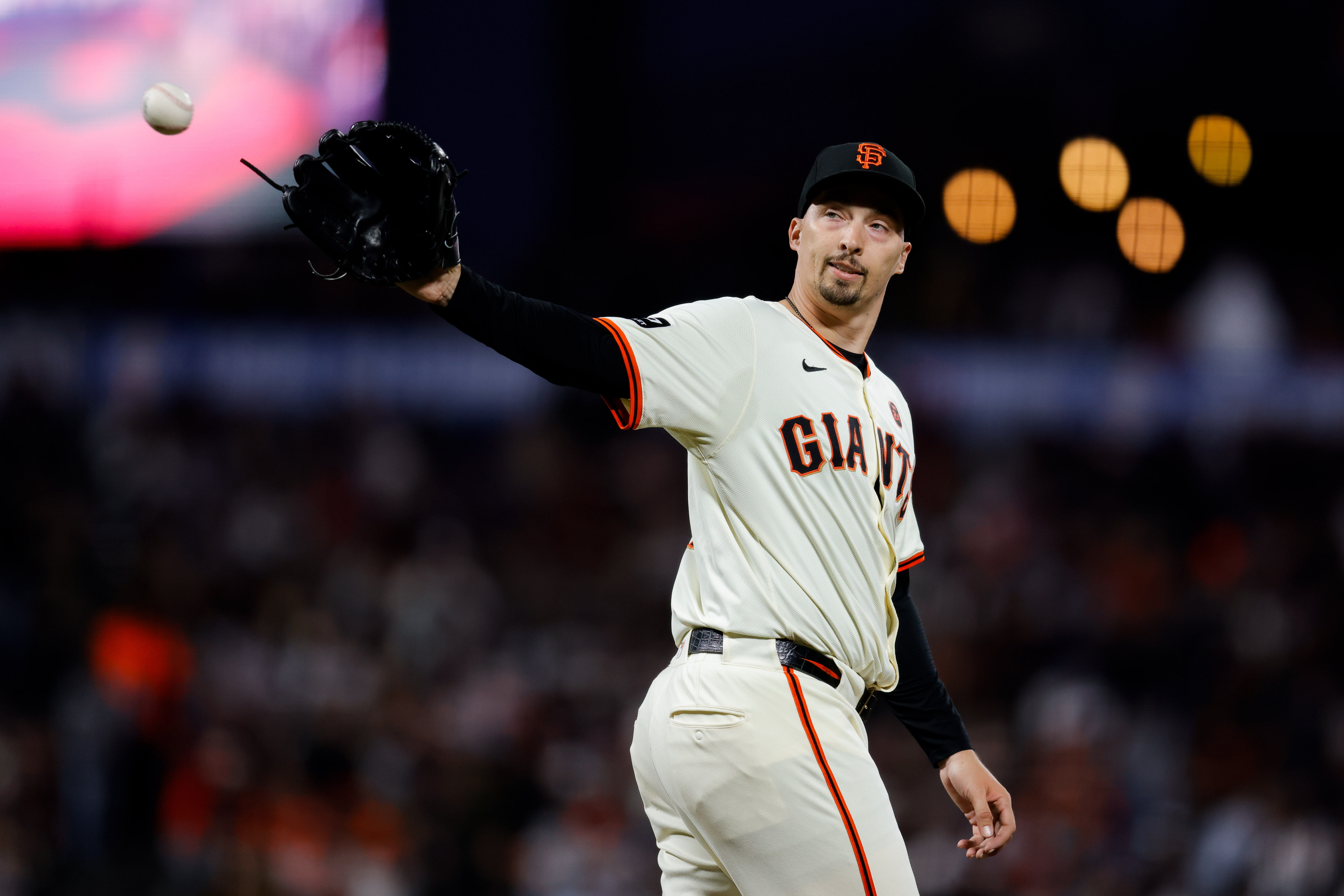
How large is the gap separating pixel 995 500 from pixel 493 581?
118 inches

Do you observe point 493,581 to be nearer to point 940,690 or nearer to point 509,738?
point 509,738

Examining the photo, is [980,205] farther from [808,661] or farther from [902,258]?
[808,661]

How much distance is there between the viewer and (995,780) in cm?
268

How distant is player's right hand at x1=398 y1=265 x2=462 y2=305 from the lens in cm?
199

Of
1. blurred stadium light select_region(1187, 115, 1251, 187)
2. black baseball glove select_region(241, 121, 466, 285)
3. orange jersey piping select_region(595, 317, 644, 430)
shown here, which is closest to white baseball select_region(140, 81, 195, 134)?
black baseball glove select_region(241, 121, 466, 285)

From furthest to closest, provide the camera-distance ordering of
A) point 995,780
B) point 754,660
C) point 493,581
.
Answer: point 493,581
point 995,780
point 754,660

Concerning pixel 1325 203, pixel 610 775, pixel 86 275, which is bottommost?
pixel 610 775

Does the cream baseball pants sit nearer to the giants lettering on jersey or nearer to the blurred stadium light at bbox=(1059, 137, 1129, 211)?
the giants lettering on jersey

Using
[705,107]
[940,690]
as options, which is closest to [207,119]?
[705,107]

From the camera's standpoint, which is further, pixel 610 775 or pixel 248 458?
pixel 248 458

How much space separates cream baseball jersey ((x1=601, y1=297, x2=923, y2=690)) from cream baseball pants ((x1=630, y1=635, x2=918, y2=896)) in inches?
3.5

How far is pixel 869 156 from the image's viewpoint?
8.32 feet

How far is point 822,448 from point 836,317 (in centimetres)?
32

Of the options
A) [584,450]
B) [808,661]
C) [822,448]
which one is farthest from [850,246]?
[584,450]
